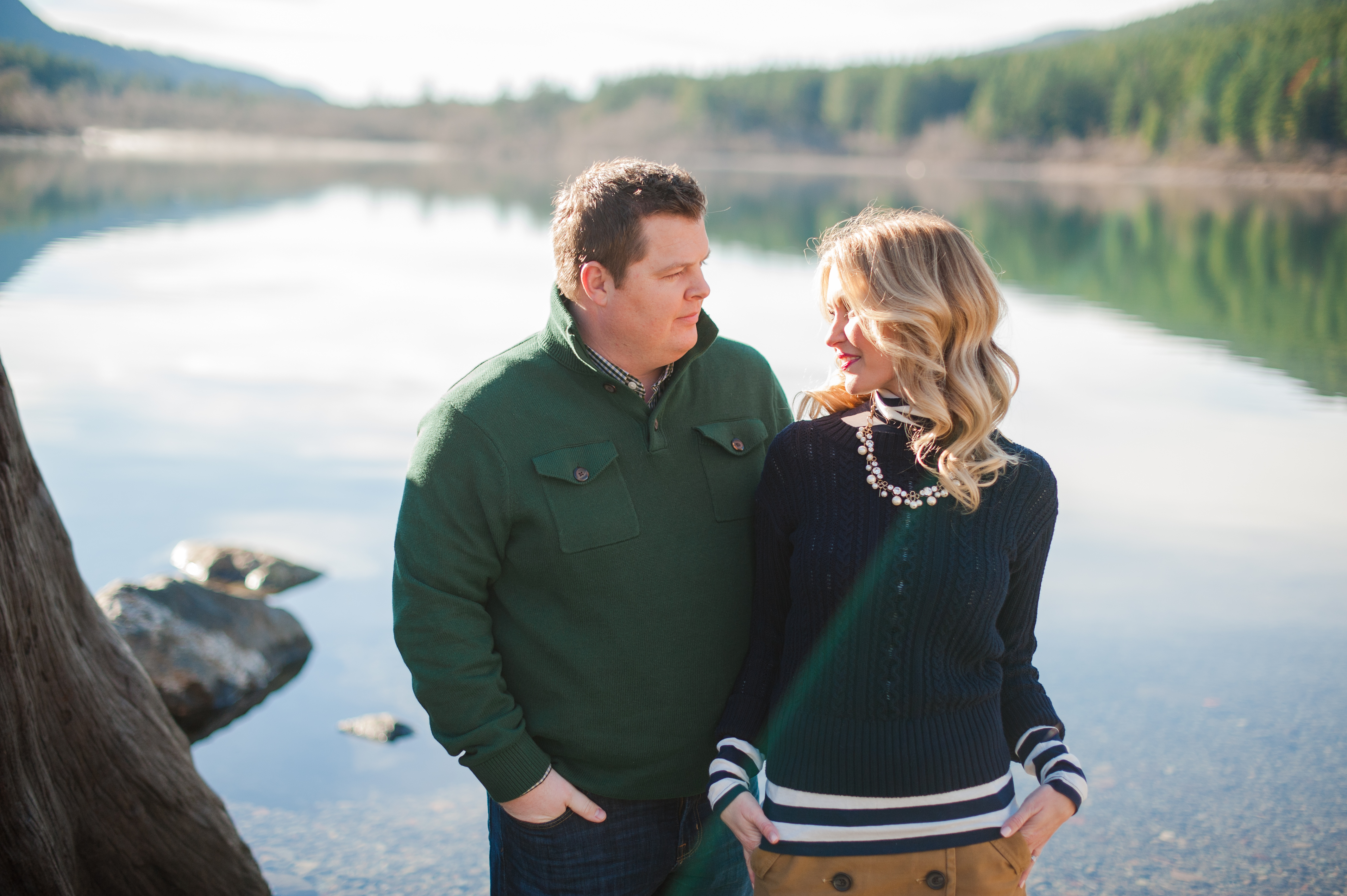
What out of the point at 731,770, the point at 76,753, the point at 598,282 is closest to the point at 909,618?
the point at 731,770

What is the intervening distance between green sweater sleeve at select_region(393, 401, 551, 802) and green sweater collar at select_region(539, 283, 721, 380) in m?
0.26

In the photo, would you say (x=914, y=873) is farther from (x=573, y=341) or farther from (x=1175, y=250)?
(x=1175, y=250)

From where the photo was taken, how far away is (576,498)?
7.80 feet

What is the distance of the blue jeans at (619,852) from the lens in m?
2.46

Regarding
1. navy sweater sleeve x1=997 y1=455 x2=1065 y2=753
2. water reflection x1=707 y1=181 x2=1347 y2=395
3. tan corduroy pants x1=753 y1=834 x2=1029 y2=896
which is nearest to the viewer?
tan corduroy pants x1=753 y1=834 x2=1029 y2=896

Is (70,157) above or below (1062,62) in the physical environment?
below

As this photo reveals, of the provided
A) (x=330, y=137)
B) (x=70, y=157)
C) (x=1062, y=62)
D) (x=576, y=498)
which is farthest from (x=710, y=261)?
(x=330, y=137)

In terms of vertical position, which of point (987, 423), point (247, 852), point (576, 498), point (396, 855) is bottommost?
point (396, 855)

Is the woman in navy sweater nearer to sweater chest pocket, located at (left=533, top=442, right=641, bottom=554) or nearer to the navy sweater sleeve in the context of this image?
the navy sweater sleeve

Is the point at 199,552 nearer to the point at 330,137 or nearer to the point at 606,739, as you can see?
the point at 606,739

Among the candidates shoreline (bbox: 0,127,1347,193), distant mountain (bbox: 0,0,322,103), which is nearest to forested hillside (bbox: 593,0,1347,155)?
shoreline (bbox: 0,127,1347,193)

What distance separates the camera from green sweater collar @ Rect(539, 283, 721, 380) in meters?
2.43

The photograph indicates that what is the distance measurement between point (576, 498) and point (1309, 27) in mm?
83910

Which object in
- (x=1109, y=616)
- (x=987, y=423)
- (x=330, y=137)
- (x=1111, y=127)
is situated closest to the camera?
(x=987, y=423)
